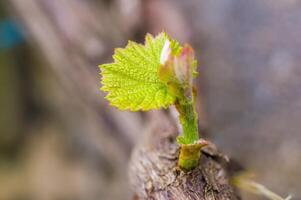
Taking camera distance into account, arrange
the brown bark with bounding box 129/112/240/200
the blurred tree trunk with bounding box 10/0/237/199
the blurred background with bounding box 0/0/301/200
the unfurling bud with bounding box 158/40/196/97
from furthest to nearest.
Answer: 1. the blurred tree trunk with bounding box 10/0/237/199
2. the blurred background with bounding box 0/0/301/200
3. the brown bark with bounding box 129/112/240/200
4. the unfurling bud with bounding box 158/40/196/97

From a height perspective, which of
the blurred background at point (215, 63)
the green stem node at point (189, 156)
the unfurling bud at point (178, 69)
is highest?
the blurred background at point (215, 63)

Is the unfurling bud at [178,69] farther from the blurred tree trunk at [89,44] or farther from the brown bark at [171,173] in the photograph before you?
the blurred tree trunk at [89,44]

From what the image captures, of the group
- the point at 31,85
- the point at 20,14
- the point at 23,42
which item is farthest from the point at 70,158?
the point at 20,14

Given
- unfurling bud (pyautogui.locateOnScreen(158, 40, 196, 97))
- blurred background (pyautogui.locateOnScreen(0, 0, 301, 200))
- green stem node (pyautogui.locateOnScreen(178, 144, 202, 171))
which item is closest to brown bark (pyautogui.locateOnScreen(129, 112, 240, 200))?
green stem node (pyautogui.locateOnScreen(178, 144, 202, 171))

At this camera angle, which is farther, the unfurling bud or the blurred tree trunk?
the blurred tree trunk

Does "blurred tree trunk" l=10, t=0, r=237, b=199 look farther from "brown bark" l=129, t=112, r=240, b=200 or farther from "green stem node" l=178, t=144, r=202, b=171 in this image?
"green stem node" l=178, t=144, r=202, b=171

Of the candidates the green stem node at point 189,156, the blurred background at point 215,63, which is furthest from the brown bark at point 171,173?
the blurred background at point 215,63

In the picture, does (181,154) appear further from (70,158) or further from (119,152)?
(70,158)

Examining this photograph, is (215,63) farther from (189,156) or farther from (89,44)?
(189,156)
